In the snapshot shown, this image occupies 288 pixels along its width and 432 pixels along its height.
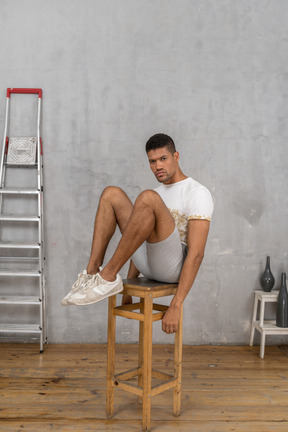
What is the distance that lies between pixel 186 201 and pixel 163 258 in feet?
1.22

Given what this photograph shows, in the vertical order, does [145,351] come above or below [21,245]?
below

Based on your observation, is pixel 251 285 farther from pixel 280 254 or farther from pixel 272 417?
pixel 272 417

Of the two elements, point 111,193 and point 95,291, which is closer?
point 95,291

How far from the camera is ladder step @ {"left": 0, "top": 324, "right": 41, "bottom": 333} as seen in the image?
302 centimetres

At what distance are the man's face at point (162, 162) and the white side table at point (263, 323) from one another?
1482 millimetres

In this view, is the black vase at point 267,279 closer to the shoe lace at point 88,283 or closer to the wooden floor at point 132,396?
the wooden floor at point 132,396

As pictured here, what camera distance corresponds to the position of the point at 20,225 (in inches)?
131

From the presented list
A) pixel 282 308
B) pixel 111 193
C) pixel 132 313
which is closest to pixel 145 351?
pixel 132 313

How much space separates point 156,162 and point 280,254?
1722 millimetres

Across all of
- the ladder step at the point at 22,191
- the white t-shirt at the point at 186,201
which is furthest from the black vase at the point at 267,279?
the ladder step at the point at 22,191

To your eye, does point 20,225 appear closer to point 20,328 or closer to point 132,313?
point 20,328

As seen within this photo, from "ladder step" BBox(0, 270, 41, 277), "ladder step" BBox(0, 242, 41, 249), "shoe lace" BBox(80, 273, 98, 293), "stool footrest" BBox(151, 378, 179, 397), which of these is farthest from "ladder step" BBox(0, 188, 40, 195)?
"stool footrest" BBox(151, 378, 179, 397)

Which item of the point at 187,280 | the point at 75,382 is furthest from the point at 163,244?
the point at 75,382

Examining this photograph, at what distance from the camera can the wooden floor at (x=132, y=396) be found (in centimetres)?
197
